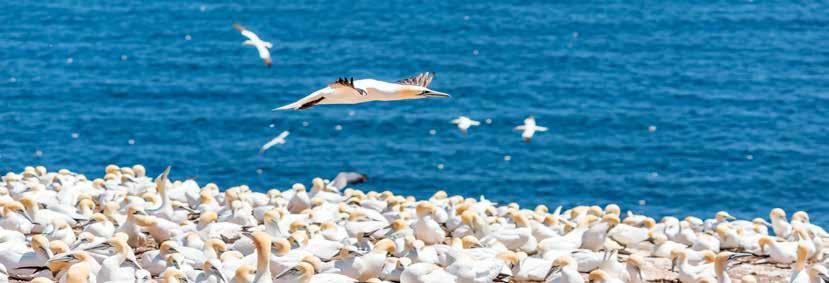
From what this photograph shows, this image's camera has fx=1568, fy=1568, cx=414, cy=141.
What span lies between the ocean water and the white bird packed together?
596 inches

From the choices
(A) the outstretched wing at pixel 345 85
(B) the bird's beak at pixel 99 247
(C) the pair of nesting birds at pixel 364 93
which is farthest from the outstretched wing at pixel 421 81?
(B) the bird's beak at pixel 99 247

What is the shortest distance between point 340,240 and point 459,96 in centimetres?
2729

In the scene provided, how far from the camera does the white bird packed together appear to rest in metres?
15.0

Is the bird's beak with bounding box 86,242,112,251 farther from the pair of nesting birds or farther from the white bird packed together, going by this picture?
the pair of nesting birds

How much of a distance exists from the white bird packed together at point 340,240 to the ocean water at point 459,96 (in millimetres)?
15148

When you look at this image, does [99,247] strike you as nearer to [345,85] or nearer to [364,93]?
[364,93]

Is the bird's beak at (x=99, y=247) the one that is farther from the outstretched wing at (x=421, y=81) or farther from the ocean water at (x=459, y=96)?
the ocean water at (x=459, y=96)

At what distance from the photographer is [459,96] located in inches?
1743

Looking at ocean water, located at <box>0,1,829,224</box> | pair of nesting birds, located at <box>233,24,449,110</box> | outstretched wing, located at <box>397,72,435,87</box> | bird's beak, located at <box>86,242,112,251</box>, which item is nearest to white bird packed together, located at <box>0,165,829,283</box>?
bird's beak, located at <box>86,242,112,251</box>

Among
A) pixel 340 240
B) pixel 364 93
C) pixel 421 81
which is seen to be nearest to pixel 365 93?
pixel 364 93

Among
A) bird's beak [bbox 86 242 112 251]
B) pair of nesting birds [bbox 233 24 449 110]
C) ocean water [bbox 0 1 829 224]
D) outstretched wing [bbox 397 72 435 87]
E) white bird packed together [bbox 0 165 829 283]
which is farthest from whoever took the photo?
ocean water [bbox 0 1 829 224]

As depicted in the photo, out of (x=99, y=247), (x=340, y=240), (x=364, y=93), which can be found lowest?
(x=99, y=247)

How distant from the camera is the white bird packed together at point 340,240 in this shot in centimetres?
1499

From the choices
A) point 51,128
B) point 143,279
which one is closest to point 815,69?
point 51,128
